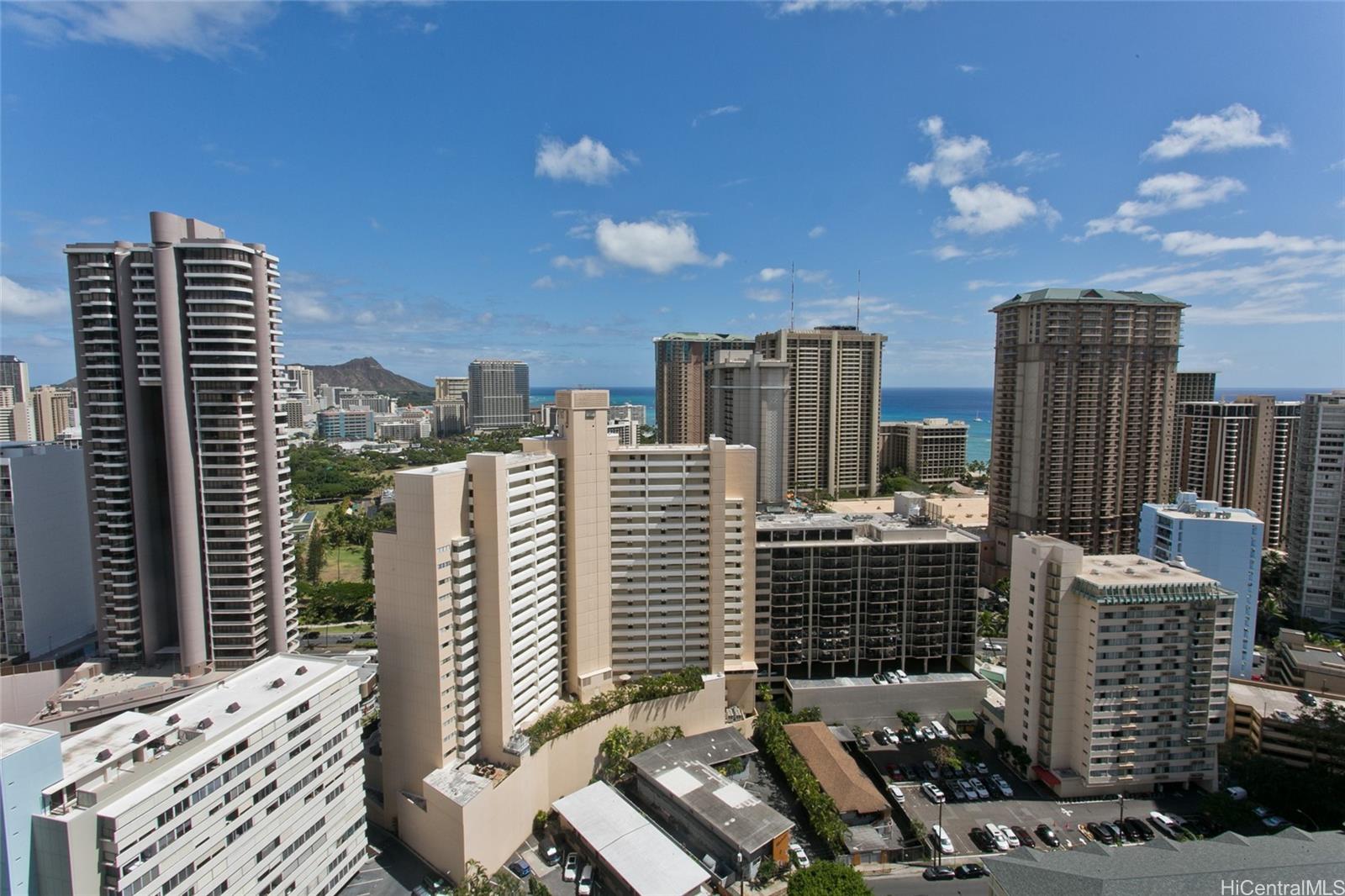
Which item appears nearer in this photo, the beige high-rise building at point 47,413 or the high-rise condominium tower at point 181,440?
the high-rise condominium tower at point 181,440

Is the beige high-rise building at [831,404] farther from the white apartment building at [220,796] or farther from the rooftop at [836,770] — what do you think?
the white apartment building at [220,796]

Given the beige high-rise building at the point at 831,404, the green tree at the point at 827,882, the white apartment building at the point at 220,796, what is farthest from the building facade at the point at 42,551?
the beige high-rise building at the point at 831,404

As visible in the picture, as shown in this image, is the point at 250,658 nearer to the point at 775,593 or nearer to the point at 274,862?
the point at 274,862

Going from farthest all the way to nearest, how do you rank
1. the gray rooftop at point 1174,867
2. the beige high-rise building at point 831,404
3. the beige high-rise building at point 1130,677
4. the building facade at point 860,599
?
1. the beige high-rise building at point 831,404
2. the building facade at point 860,599
3. the beige high-rise building at point 1130,677
4. the gray rooftop at point 1174,867

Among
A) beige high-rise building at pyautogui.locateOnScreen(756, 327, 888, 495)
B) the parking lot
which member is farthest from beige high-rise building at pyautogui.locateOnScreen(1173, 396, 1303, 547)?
the parking lot

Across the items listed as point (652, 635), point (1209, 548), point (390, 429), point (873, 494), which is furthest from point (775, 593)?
point (390, 429)

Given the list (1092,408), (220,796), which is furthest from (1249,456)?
(220,796)
